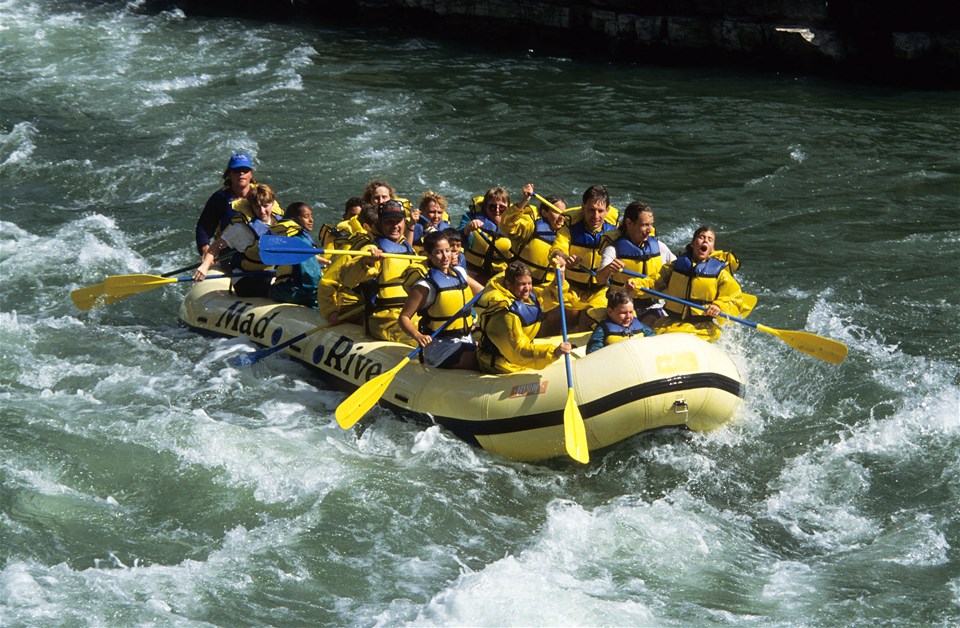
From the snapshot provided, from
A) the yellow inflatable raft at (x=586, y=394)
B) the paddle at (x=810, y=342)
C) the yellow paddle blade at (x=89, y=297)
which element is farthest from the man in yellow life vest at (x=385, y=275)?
the yellow paddle blade at (x=89, y=297)

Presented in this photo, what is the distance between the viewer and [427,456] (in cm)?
673

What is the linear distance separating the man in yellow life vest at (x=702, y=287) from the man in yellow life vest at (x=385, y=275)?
1.46 metres

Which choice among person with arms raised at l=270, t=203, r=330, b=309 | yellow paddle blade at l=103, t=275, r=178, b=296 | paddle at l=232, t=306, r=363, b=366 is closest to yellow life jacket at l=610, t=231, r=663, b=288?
paddle at l=232, t=306, r=363, b=366

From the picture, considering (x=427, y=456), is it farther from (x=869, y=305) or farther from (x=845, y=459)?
(x=869, y=305)

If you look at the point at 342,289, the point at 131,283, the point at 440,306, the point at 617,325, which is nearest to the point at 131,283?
the point at 131,283

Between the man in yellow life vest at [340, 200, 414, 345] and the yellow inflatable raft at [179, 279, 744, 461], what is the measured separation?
247mm

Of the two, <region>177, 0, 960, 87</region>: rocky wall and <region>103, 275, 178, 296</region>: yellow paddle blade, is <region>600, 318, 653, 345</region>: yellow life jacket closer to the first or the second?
<region>103, 275, 178, 296</region>: yellow paddle blade

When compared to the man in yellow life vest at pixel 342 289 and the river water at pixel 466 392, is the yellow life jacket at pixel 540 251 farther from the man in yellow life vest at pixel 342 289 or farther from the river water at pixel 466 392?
the river water at pixel 466 392

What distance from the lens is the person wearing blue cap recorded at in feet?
27.5

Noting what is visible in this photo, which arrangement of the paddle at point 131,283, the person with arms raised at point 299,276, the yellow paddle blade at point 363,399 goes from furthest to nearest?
the paddle at point 131,283, the person with arms raised at point 299,276, the yellow paddle blade at point 363,399

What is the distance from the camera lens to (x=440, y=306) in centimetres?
694

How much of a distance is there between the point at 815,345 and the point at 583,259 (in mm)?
1552

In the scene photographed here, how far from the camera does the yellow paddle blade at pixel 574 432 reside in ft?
19.7

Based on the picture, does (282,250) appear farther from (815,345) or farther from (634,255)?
(815,345)
